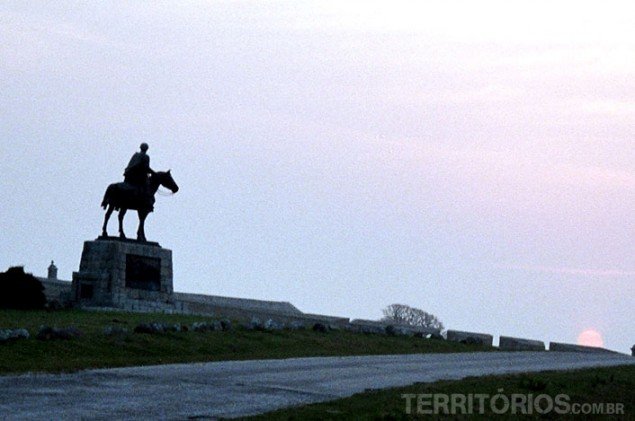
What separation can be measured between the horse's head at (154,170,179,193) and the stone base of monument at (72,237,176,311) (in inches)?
95.7

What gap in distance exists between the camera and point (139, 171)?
168ft

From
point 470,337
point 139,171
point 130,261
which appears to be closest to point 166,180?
point 139,171

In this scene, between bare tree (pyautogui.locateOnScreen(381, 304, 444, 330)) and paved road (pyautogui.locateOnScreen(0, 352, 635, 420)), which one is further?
bare tree (pyautogui.locateOnScreen(381, 304, 444, 330))

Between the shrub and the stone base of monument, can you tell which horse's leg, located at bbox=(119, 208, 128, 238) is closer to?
the stone base of monument

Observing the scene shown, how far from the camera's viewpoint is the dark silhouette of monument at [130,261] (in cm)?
4850

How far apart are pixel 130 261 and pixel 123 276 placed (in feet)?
3.18

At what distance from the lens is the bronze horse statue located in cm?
5059

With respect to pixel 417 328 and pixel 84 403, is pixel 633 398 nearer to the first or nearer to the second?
pixel 84 403

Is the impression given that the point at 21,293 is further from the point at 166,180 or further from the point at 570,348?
the point at 570,348

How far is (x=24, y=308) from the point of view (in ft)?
140

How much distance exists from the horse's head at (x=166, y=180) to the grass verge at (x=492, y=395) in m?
25.3

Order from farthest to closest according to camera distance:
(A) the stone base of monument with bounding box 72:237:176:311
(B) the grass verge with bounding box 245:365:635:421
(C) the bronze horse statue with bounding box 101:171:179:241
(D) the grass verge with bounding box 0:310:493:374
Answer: (C) the bronze horse statue with bounding box 101:171:179:241
(A) the stone base of monument with bounding box 72:237:176:311
(D) the grass verge with bounding box 0:310:493:374
(B) the grass verge with bounding box 245:365:635:421

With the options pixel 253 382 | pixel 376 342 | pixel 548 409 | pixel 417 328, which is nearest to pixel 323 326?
pixel 376 342

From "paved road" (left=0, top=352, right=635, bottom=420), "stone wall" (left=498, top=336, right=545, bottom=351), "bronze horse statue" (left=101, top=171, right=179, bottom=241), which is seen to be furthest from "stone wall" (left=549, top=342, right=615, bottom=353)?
"bronze horse statue" (left=101, top=171, right=179, bottom=241)
